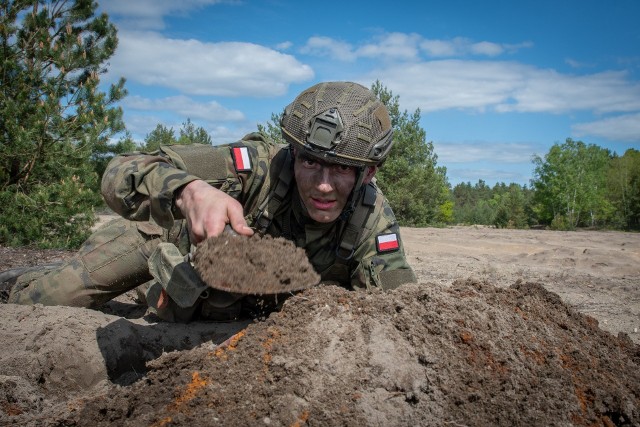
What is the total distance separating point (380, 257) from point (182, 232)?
1.54 metres

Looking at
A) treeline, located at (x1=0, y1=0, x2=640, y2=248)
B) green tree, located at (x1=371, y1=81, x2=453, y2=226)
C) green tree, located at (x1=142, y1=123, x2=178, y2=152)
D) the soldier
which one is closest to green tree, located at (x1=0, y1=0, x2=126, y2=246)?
treeline, located at (x1=0, y1=0, x2=640, y2=248)

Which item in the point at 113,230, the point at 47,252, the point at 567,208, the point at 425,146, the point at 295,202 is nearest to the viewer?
the point at 295,202

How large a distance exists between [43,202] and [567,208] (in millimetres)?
45645

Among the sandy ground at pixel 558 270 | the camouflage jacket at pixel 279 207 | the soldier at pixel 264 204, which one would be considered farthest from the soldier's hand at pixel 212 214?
the sandy ground at pixel 558 270

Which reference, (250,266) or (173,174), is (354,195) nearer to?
(173,174)

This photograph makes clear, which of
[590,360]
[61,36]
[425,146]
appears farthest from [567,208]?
[590,360]

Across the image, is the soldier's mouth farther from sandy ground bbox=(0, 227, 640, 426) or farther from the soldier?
sandy ground bbox=(0, 227, 640, 426)

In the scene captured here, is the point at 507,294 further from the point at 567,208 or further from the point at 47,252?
the point at 567,208

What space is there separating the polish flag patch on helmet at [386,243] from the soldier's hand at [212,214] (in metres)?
1.51

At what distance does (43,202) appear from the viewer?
8594 mm

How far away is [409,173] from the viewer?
20.0 metres

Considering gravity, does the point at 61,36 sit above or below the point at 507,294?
above

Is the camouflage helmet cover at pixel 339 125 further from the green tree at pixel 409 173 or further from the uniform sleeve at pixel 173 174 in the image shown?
the green tree at pixel 409 173

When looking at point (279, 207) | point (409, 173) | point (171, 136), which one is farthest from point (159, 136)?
point (279, 207)
